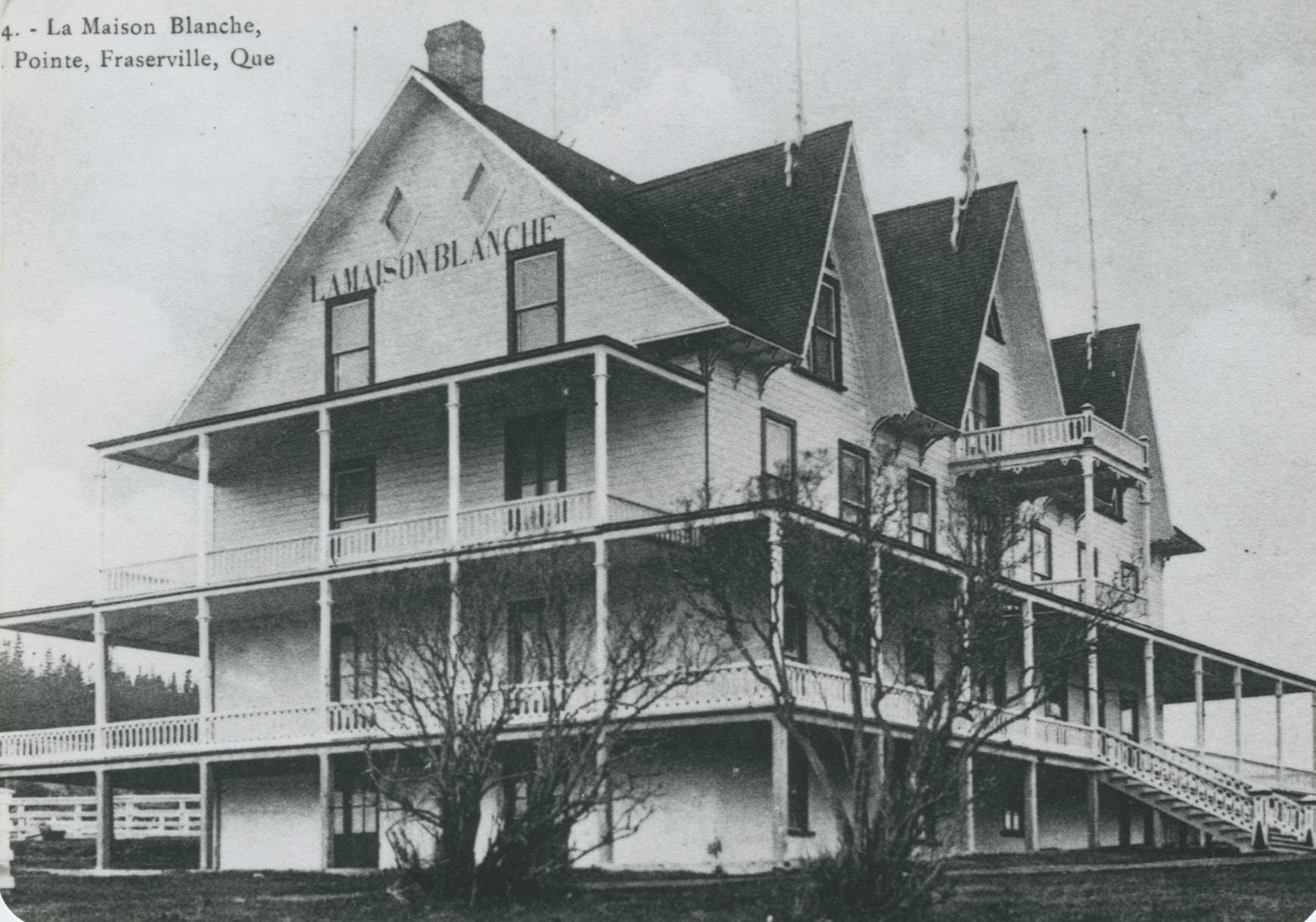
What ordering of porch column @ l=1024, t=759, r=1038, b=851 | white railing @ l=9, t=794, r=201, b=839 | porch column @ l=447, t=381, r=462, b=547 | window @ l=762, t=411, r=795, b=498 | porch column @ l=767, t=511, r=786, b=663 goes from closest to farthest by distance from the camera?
porch column @ l=767, t=511, r=786, b=663
porch column @ l=447, t=381, r=462, b=547
window @ l=762, t=411, r=795, b=498
porch column @ l=1024, t=759, r=1038, b=851
white railing @ l=9, t=794, r=201, b=839

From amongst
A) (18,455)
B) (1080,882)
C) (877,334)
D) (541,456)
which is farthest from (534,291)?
(1080,882)

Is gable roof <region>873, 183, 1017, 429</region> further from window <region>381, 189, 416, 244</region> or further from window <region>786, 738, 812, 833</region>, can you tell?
window <region>381, 189, 416, 244</region>

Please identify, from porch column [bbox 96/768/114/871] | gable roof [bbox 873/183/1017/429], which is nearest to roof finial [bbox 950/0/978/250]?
gable roof [bbox 873/183/1017/429]

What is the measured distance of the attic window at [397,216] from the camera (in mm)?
34969

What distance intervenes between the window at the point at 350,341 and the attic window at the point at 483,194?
2.66 m

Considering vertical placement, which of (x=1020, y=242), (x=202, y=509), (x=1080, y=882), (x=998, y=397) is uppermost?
(x=1020, y=242)

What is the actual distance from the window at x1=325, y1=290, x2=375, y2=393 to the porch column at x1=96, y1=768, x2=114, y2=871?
7973 mm

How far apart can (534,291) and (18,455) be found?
915 cm

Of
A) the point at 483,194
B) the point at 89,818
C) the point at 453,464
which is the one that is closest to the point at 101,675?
the point at 453,464

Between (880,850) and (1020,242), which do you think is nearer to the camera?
(880,850)

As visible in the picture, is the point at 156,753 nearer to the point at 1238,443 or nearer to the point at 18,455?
the point at 18,455

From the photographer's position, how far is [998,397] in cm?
3944

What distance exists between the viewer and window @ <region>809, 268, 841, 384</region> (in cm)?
3425

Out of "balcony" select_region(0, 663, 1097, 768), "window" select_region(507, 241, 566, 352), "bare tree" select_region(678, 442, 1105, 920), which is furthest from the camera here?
"window" select_region(507, 241, 566, 352)
